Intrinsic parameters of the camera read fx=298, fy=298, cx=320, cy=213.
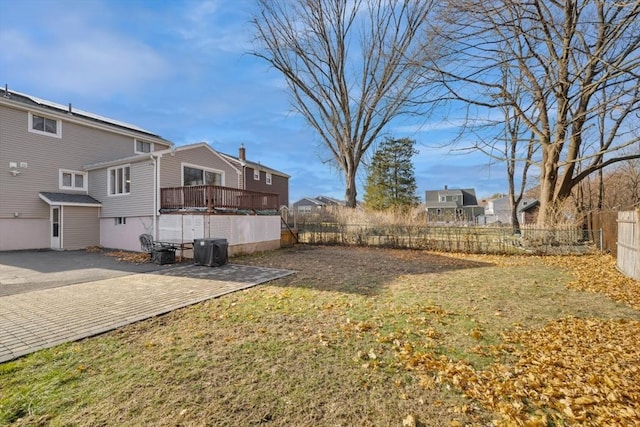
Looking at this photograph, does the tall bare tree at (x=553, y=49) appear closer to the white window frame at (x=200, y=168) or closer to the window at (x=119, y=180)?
the white window frame at (x=200, y=168)

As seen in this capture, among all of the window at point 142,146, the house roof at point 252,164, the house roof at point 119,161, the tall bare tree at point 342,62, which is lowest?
the house roof at point 119,161

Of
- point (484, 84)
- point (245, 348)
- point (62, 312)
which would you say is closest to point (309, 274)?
point (245, 348)

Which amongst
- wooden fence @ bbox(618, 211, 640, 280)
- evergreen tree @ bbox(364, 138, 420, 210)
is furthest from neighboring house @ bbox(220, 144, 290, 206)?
wooden fence @ bbox(618, 211, 640, 280)

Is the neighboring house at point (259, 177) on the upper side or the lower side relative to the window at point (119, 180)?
upper

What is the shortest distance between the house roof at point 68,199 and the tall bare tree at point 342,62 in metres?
13.8

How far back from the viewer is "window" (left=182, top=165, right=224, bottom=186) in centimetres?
1424

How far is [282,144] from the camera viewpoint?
4984 cm

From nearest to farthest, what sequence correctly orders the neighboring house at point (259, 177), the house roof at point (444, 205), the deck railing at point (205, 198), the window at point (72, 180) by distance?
the deck railing at point (205, 198), the window at point (72, 180), the neighboring house at point (259, 177), the house roof at point (444, 205)

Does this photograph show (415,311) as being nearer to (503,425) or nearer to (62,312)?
(503,425)

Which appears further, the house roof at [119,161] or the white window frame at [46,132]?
the white window frame at [46,132]

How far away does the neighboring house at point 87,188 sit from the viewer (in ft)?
41.0

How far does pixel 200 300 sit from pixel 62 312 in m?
2.19

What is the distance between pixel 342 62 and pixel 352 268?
17154 mm

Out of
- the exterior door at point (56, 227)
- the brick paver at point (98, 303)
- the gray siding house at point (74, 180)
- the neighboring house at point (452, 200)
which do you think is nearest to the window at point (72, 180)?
the gray siding house at point (74, 180)
